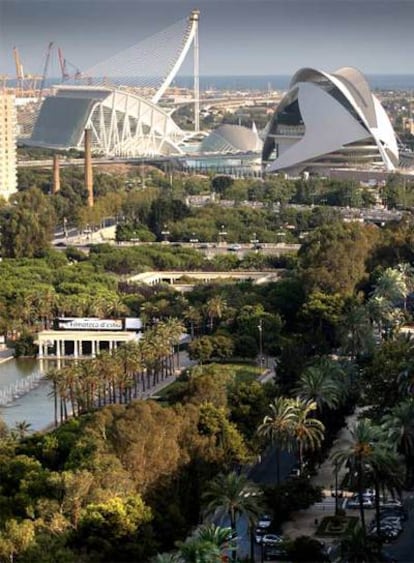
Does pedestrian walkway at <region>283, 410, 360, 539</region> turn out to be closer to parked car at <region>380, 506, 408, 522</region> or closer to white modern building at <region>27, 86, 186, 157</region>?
parked car at <region>380, 506, 408, 522</region>

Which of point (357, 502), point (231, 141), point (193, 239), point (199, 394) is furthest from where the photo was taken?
point (231, 141)

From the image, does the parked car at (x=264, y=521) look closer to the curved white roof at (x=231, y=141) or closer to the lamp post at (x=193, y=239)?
the lamp post at (x=193, y=239)

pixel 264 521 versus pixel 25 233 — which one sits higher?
pixel 25 233

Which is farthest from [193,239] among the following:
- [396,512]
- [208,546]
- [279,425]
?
[208,546]

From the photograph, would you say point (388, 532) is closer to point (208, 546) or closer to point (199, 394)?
point (208, 546)

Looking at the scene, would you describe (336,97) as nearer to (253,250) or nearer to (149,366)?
(253,250)

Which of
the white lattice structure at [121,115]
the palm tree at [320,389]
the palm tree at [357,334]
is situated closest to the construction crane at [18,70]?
the white lattice structure at [121,115]

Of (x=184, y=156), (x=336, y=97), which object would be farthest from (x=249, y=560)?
(x=184, y=156)
